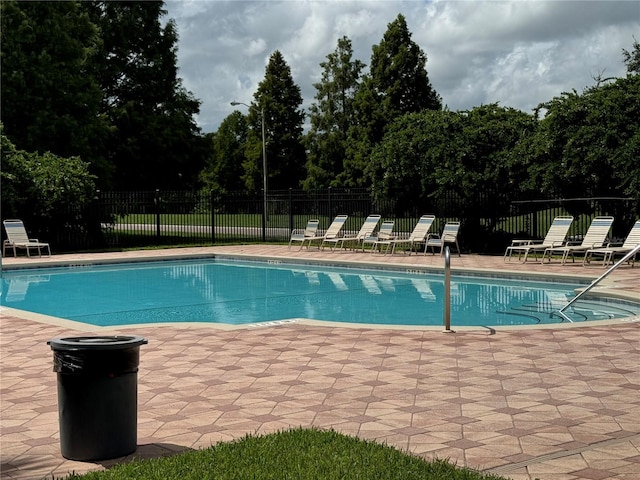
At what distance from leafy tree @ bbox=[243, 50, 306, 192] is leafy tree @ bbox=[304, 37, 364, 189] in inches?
119

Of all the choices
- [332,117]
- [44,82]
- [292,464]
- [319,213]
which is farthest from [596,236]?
[332,117]

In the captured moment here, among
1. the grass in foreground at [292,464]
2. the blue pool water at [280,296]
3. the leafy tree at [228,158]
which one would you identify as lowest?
the blue pool water at [280,296]

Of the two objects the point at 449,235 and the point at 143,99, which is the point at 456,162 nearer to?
the point at 449,235

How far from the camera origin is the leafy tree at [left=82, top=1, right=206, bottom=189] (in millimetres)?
39719

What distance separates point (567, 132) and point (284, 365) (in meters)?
15.6

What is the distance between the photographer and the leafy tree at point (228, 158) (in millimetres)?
72312

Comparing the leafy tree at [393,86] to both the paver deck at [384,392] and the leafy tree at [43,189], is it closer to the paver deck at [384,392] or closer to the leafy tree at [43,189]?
the leafy tree at [43,189]

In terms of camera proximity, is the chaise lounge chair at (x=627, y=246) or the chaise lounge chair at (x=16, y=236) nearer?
the chaise lounge chair at (x=627, y=246)

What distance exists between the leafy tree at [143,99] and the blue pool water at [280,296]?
1980 cm

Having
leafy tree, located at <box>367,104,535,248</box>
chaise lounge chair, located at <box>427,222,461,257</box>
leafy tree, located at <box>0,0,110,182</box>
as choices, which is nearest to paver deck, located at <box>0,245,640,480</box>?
chaise lounge chair, located at <box>427,222,461,257</box>

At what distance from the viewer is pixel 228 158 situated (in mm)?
73812

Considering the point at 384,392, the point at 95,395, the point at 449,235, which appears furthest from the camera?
the point at 449,235

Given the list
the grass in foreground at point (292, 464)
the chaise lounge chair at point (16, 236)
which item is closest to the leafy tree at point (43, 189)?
the chaise lounge chair at point (16, 236)

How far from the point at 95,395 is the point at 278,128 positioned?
5468 cm
